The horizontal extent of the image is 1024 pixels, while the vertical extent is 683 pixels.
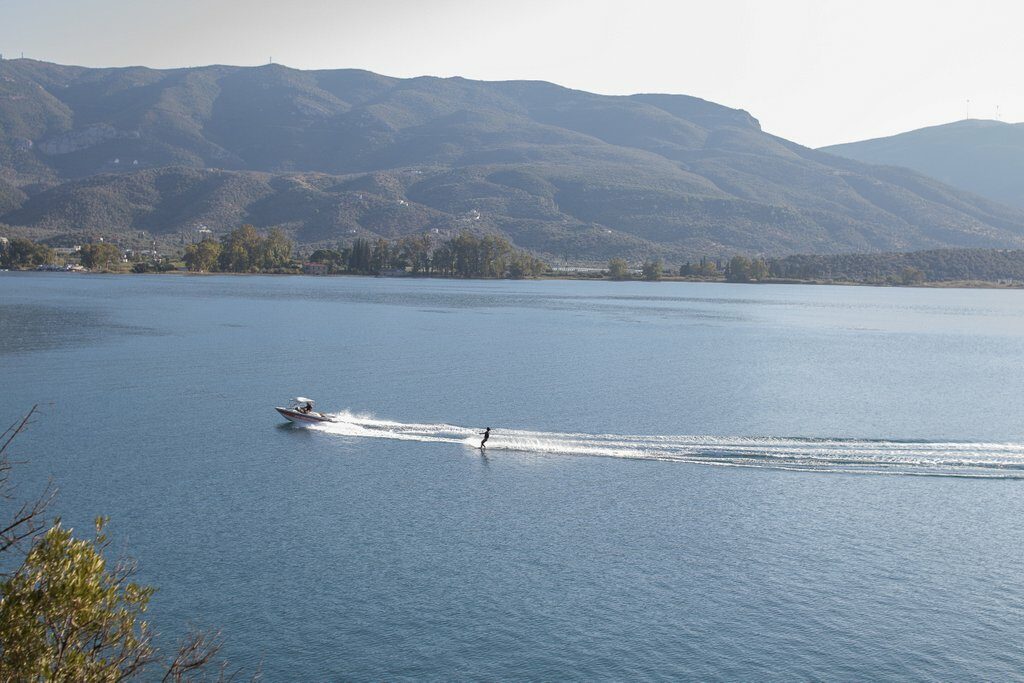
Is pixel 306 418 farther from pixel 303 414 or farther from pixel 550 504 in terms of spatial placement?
pixel 550 504

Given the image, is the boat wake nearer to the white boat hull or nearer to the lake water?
the lake water

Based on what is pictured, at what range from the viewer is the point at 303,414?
54500mm

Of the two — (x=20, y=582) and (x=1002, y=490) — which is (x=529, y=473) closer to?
(x=1002, y=490)

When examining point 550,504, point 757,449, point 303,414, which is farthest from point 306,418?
point 757,449

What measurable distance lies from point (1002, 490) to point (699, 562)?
1953 centimetres

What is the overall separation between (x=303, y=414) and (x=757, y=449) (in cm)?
2667

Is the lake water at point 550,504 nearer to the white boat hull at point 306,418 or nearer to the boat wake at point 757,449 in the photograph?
the boat wake at point 757,449

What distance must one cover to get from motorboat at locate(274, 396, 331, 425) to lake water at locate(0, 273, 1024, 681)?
110 centimetres

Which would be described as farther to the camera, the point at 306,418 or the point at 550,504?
the point at 306,418

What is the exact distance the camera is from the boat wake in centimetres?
4750

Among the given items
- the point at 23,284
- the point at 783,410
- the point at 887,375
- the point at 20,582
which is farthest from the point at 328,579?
the point at 23,284

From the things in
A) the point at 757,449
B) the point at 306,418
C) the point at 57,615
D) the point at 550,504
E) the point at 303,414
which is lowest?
the point at 550,504

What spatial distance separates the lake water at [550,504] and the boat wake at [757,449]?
226mm

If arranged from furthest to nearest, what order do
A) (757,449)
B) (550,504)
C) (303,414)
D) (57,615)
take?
(303,414)
(757,449)
(550,504)
(57,615)
